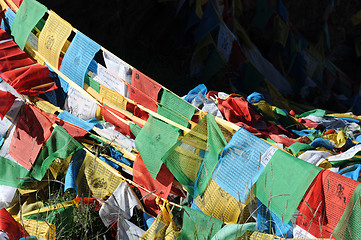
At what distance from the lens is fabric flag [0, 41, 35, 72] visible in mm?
3559

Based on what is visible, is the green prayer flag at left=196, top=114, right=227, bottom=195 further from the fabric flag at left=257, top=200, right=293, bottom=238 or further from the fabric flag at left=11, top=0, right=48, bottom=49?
the fabric flag at left=11, top=0, right=48, bottom=49

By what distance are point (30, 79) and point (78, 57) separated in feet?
1.28

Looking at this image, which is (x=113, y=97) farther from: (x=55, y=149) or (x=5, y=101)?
(x=5, y=101)

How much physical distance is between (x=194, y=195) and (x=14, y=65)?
1752mm

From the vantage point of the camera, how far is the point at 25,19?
375 centimetres

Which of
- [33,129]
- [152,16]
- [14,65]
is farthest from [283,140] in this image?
[152,16]

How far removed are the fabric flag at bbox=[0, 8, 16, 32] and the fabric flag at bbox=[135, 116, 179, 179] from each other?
1723mm

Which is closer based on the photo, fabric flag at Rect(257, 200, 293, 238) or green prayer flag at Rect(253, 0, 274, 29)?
fabric flag at Rect(257, 200, 293, 238)

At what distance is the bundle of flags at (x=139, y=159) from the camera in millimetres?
2430

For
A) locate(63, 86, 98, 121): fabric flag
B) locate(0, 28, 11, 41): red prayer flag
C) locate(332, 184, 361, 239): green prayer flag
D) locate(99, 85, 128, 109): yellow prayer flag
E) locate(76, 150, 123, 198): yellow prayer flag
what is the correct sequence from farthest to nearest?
locate(0, 28, 11, 41): red prayer flag → locate(63, 86, 98, 121): fabric flag → locate(99, 85, 128, 109): yellow prayer flag → locate(76, 150, 123, 198): yellow prayer flag → locate(332, 184, 361, 239): green prayer flag

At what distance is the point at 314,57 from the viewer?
7727 millimetres

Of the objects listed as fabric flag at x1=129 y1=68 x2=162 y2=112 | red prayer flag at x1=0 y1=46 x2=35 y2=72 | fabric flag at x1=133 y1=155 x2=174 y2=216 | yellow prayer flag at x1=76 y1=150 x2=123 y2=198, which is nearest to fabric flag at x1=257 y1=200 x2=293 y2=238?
fabric flag at x1=133 y1=155 x2=174 y2=216

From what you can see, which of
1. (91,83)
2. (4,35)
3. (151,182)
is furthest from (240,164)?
(4,35)

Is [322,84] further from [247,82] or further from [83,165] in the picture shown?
[83,165]
